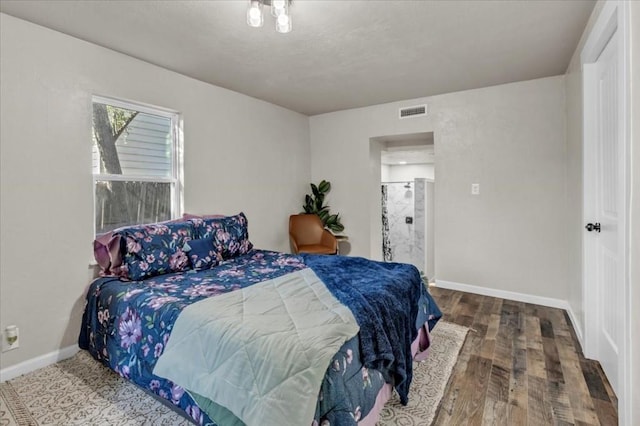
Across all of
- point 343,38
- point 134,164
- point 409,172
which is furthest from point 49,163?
point 409,172

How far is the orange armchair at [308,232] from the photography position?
4.43m

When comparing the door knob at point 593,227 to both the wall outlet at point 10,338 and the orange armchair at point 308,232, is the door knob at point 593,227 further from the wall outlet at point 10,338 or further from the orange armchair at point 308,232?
the wall outlet at point 10,338

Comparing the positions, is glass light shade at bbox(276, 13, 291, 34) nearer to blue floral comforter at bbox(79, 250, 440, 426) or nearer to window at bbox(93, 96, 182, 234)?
blue floral comforter at bbox(79, 250, 440, 426)

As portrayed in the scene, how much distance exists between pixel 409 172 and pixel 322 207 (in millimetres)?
5677

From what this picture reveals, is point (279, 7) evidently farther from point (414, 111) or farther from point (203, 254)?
point (414, 111)

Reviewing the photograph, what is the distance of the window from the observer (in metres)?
2.72

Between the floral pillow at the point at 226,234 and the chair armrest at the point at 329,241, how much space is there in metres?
1.38

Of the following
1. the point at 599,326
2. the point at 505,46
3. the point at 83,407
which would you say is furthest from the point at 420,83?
the point at 83,407

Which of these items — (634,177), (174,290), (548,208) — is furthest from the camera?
(548,208)

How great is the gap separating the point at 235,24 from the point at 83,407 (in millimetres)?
2618

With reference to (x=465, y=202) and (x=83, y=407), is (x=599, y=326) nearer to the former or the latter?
(x=465, y=202)

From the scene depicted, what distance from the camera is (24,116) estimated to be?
2236 mm

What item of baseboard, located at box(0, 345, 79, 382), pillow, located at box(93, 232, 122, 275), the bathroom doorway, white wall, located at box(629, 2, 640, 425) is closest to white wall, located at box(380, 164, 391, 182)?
the bathroom doorway

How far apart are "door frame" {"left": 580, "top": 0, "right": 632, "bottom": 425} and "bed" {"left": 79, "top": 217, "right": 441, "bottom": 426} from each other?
979 mm
